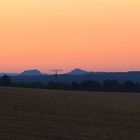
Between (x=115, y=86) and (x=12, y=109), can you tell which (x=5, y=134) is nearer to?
(x=12, y=109)

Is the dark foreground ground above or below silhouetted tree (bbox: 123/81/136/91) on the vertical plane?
below

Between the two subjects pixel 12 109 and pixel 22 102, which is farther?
pixel 22 102

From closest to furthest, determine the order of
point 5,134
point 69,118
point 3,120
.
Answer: point 5,134
point 3,120
point 69,118

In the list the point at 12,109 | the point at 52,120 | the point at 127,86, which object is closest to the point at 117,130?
the point at 52,120

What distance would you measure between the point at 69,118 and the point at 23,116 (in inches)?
95.4

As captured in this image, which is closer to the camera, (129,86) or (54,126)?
(54,126)

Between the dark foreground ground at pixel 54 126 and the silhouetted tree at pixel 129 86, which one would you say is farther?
the silhouetted tree at pixel 129 86

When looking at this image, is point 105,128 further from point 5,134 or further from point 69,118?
point 5,134

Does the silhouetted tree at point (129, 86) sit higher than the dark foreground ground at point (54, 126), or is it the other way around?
the silhouetted tree at point (129, 86)

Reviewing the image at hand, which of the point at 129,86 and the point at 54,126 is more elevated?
the point at 129,86

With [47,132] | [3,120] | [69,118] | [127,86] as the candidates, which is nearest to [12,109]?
[69,118]

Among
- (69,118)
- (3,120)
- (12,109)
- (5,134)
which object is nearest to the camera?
(5,134)

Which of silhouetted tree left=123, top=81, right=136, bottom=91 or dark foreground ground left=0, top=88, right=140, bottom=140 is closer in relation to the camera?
dark foreground ground left=0, top=88, right=140, bottom=140

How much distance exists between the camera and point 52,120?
26062 millimetres
